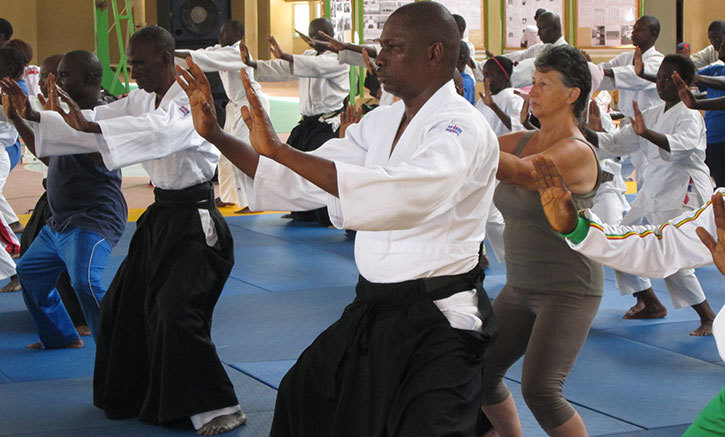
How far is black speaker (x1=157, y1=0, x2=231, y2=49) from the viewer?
12.5 metres

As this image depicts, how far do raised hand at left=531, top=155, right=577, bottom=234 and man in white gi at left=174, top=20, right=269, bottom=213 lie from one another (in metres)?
5.82

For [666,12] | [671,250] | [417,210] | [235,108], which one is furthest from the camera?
[666,12]

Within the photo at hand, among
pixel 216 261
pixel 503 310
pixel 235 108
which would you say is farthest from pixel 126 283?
pixel 235 108

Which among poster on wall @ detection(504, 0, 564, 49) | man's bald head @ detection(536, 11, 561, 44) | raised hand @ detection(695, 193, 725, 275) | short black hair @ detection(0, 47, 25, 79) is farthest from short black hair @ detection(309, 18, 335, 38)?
raised hand @ detection(695, 193, 725, 275)

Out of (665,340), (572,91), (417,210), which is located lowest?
(665,340)

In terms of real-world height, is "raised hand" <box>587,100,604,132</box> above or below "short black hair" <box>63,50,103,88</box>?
below

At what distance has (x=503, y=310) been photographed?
3350mm

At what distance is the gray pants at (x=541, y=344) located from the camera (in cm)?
314

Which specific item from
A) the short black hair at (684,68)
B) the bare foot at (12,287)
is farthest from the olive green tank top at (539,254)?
the bare foot at (12,287)

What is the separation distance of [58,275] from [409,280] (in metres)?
2.94

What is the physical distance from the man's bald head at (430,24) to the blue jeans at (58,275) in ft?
8.22

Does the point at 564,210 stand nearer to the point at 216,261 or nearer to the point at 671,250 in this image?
the point at 671,250

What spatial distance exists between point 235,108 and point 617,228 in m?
7.41

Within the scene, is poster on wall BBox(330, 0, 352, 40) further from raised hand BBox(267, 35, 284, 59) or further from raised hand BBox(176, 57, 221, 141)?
raised hand BBox(176, 57, 221, 141)
